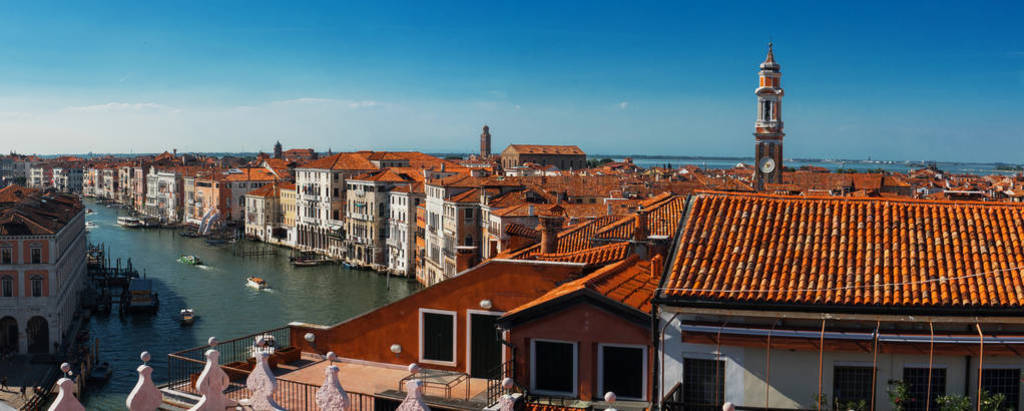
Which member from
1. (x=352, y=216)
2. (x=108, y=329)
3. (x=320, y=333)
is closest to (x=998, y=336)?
(x=320, y=333)

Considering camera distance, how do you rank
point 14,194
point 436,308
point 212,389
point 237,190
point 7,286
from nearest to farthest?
point 212,389 → point 436,308 → point 7,286 → point 14,194 → point 237,190

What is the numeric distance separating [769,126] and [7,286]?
27.5 meters

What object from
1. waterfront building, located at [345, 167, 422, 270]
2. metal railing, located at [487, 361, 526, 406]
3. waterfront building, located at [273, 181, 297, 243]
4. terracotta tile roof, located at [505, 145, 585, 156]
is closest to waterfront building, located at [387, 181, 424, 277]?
waterfront building, located at [345, 167, 422, 270]

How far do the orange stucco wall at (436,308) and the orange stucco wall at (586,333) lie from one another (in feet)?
4.92

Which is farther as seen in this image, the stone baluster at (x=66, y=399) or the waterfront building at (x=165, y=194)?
the waterfront building at (x=165, y=194)

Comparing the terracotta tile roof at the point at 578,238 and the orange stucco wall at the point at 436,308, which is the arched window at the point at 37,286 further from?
the orange stucco wall at the point at 436,308

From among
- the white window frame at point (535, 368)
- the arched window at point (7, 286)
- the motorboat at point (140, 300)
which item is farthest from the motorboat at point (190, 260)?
the white window frame at point (535, 368)

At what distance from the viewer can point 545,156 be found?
106062mm

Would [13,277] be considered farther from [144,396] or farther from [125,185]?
A: [125,185]

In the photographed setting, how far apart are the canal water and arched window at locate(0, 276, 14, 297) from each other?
324 cm

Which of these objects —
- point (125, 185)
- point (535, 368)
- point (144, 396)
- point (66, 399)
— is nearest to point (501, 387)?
point (535, 368)

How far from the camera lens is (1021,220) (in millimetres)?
9281

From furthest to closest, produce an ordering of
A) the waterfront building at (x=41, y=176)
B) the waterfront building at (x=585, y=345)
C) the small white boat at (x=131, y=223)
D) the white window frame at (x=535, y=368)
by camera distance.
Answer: the waterfront building at (x=41, y=176)
the small white boat at (x=131, y=223)
the white window frame at (x=535, y=368)
the waterfront building at (x=585, y=345)

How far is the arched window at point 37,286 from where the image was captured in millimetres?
29719
